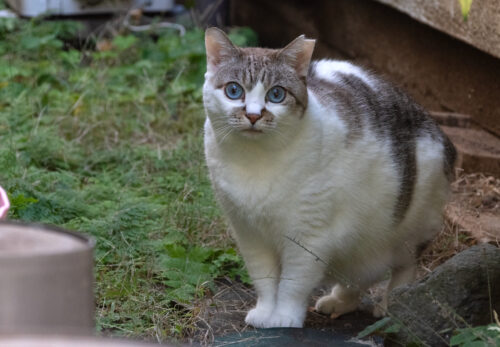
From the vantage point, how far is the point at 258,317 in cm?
310

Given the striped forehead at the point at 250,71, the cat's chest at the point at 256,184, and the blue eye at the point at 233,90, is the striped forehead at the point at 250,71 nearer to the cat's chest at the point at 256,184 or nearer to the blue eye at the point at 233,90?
the blue eye at the point at 233,90

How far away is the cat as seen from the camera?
2.92m

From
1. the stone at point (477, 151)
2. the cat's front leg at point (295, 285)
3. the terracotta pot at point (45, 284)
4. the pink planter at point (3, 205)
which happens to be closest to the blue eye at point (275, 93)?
the cat's front leg at point (295, 285)

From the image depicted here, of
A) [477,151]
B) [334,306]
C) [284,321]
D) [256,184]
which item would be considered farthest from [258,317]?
[477,151]

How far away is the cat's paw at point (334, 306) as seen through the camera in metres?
3.38

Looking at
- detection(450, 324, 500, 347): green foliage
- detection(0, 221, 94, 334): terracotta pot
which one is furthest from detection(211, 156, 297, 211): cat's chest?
detection(0, 221, 94, 334): terracotta pot

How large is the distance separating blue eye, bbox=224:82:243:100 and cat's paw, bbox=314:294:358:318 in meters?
1.01

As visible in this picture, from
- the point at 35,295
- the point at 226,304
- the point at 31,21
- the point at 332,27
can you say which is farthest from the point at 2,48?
the point at 35,295

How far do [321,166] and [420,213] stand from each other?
1.83 feet

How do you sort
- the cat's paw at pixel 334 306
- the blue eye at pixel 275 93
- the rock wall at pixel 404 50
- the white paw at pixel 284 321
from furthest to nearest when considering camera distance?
the rock wall at pixel 404 50, the cat's paw at pixel 334 306, the white paw at pixel 284 321, the blue eye at pixel 275 93

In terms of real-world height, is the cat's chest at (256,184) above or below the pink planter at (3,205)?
below

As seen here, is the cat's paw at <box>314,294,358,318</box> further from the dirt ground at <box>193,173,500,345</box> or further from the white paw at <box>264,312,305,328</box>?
the white paw at <box>264,312,305,328</box>

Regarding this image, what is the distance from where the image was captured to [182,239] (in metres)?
3.61

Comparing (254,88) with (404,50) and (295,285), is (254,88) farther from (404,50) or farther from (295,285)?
(404,50)
